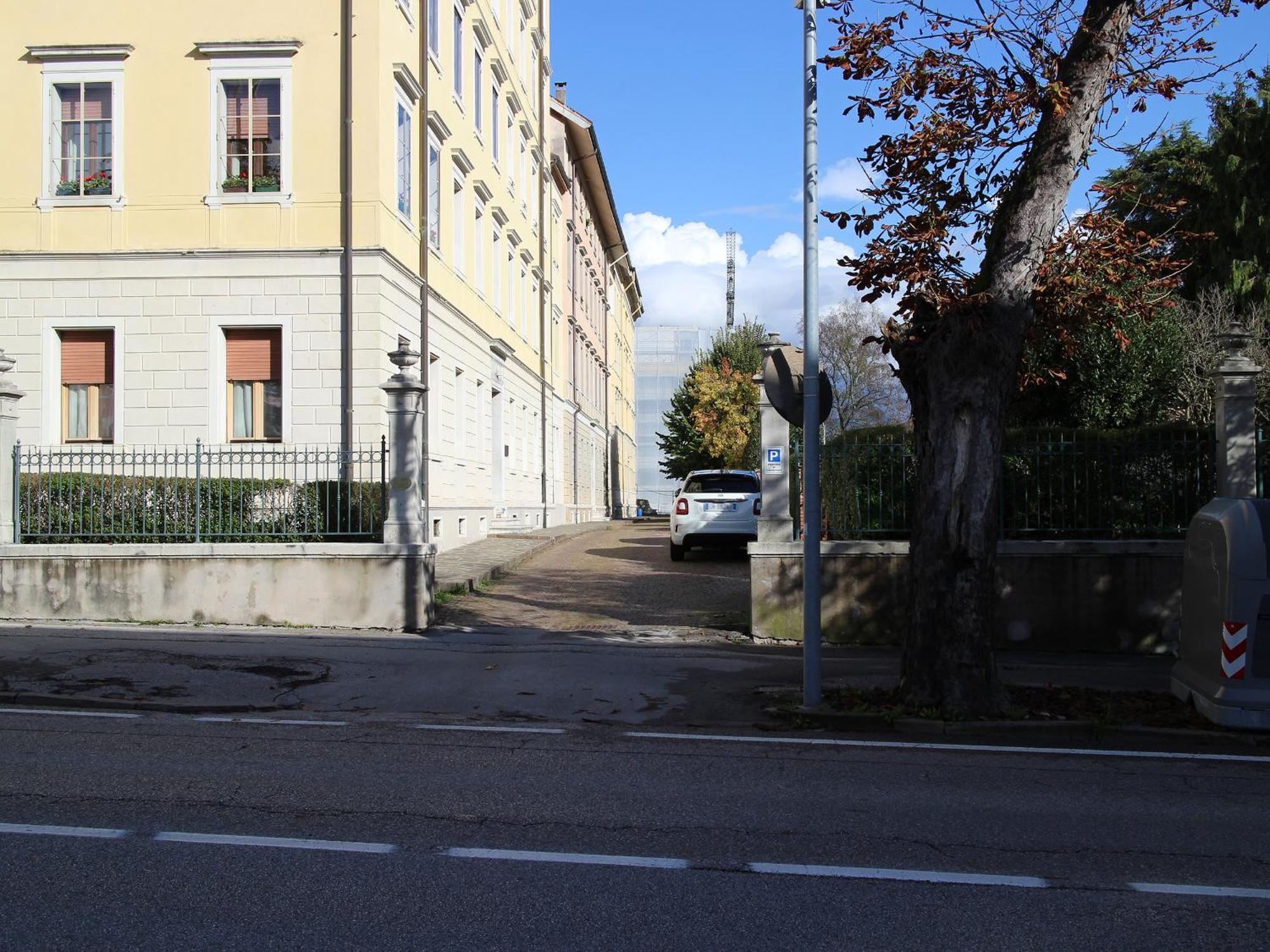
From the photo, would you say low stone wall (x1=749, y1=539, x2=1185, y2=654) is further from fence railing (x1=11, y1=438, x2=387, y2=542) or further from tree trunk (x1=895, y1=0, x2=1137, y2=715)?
fence railing (x1=11, y1=438, x2=387, y2=542)

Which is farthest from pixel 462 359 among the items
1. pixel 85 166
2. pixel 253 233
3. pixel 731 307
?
pixel 731 307

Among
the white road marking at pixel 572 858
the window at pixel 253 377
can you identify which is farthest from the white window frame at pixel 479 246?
the white road marking at pixel 572 858

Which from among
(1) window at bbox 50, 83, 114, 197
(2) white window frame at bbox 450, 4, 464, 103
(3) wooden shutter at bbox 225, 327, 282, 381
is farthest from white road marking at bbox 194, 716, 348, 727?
(2) white window frame at bbox 450, 4, 464, 103

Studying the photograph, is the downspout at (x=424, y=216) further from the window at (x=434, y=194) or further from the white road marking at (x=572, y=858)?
the white road marking at (x=572, y=858)

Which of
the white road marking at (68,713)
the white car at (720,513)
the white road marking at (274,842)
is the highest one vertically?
the white car at (720,513)

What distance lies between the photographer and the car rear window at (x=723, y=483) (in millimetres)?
20562

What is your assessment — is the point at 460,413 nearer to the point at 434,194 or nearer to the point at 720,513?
the point at 434,194

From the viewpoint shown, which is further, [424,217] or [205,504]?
[424,217]

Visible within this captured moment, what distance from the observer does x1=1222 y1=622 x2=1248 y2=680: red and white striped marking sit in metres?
7.88

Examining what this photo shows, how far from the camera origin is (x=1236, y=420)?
11.7 m

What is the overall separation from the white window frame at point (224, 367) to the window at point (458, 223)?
18.1 feet

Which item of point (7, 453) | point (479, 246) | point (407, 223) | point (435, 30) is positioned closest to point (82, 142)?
point (407, 223)

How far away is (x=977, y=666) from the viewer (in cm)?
840

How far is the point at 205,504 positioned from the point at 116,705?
16.3ft
